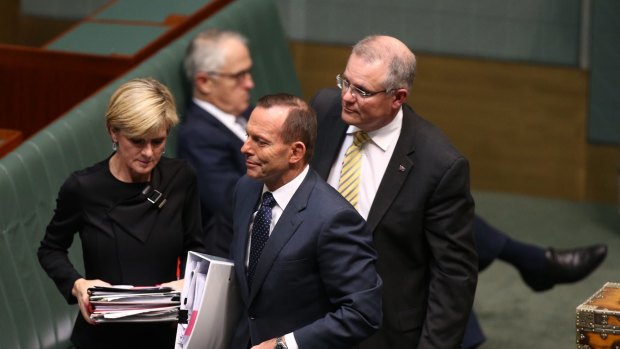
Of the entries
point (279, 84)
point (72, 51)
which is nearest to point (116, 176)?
point (72, 51)

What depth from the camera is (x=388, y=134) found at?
430 cm

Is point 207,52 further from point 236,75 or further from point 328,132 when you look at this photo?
point 328,132

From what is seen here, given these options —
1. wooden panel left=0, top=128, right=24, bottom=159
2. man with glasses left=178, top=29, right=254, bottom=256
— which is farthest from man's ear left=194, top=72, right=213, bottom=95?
wooden panel left=0, top=128, right=24, bottom=159

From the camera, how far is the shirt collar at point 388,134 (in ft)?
14.1

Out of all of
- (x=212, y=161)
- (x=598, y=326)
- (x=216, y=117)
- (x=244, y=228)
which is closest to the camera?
(x=244, y=228)

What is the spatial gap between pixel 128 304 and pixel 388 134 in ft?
3.33

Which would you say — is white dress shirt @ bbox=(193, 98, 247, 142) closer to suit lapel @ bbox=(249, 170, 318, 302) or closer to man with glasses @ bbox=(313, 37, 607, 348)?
man with glasses @ bbox=(313, 37, 607, 348)

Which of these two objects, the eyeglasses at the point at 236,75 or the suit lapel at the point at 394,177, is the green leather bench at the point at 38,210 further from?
the suit lapel at the point at 394,177

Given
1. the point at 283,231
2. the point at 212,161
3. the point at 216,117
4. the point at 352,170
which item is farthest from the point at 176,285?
the point at 216,117

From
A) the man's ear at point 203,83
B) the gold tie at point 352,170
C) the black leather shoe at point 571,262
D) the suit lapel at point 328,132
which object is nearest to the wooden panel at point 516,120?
the black leather shoe at point 571,262

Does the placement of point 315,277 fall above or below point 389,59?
below

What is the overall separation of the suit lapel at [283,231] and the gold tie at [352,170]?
0.52 metres

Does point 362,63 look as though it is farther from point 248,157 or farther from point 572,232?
point 572,232

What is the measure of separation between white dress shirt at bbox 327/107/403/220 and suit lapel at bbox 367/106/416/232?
1.7 inches
